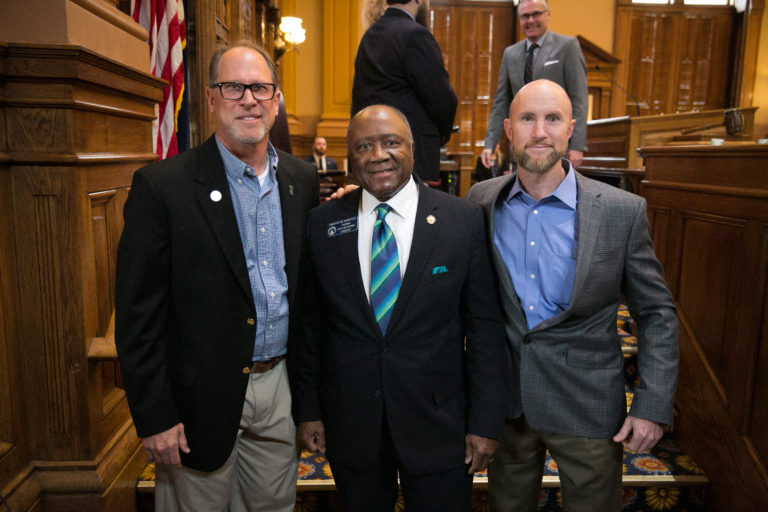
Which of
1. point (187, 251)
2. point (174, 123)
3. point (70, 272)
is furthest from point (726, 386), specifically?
point (174, 123)

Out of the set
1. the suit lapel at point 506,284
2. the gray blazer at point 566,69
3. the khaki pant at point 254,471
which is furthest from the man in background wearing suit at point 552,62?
the khaki pant at point 254,471

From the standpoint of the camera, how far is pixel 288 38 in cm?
764

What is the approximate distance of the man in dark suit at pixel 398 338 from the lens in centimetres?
157

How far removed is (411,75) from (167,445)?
167 centimetres

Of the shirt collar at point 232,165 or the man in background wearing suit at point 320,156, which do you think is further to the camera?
the man in background wearing suit at point 320,156

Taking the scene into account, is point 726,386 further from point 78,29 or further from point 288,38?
point 288,38

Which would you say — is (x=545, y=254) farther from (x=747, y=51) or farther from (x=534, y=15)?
(x=747, y=51)

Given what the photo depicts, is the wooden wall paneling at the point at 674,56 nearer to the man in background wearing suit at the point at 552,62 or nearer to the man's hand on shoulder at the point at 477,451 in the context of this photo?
the man in background wearing suit at the point at 552,62

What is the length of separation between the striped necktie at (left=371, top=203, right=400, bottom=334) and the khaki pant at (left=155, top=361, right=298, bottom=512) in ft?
1.21

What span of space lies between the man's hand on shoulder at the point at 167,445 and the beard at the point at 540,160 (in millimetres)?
1184

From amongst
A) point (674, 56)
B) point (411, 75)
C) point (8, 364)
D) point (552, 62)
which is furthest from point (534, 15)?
point (674, 56)

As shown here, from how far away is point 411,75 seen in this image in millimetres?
Answer: 2469

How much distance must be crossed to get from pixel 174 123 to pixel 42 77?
4.79ft

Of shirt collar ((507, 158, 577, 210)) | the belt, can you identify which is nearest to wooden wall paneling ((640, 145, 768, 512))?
shirt collar ((507, 158, 577, 210))
